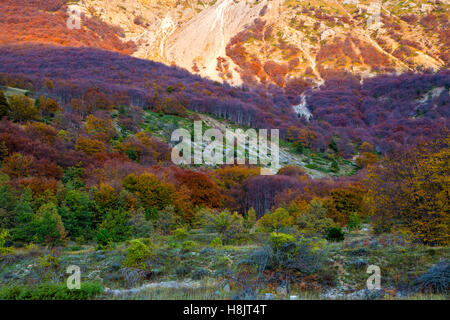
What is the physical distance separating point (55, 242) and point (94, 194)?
695cm

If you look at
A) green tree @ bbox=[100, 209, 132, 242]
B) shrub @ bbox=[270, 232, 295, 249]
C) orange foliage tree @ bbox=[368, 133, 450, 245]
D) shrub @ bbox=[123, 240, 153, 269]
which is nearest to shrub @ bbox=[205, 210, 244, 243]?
green tree @ bbox=[100, 209, 132, 242]

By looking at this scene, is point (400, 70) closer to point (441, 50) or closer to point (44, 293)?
point (441, 50)

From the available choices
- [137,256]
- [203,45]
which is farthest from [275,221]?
[203,45]

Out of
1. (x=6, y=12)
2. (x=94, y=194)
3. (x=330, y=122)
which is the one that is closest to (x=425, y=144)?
(x=94, y=194)

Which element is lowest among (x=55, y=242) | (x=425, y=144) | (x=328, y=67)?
(x=55, y=242)

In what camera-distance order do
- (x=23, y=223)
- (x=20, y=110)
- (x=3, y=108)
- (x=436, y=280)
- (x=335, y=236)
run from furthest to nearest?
1. (x=20, y=110)
2. (x=3, y=108)
3. (x=23, y=223)
4. (x=335, y=236)
5. (x=436, y=280)

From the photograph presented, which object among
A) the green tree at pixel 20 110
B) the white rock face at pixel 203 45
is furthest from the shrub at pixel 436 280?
the white rock face at pixel 203 45

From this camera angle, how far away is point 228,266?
472 inches

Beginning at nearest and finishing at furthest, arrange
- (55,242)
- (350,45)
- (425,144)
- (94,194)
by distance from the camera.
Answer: (425,144) < (55,242) < (94,194) < (350,45)

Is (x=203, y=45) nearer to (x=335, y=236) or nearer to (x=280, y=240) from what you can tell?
(x=335, y=236)

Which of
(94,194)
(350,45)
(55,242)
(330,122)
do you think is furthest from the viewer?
(350,45)

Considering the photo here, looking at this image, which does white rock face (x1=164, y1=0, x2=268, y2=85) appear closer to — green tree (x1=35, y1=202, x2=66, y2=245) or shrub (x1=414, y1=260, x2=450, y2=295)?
green tree (x1=35, y1=202, x2=66, y2=245)

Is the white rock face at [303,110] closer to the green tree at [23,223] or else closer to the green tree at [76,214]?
the green tree at [76,214]

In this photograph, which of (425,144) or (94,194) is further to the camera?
(94,194)
